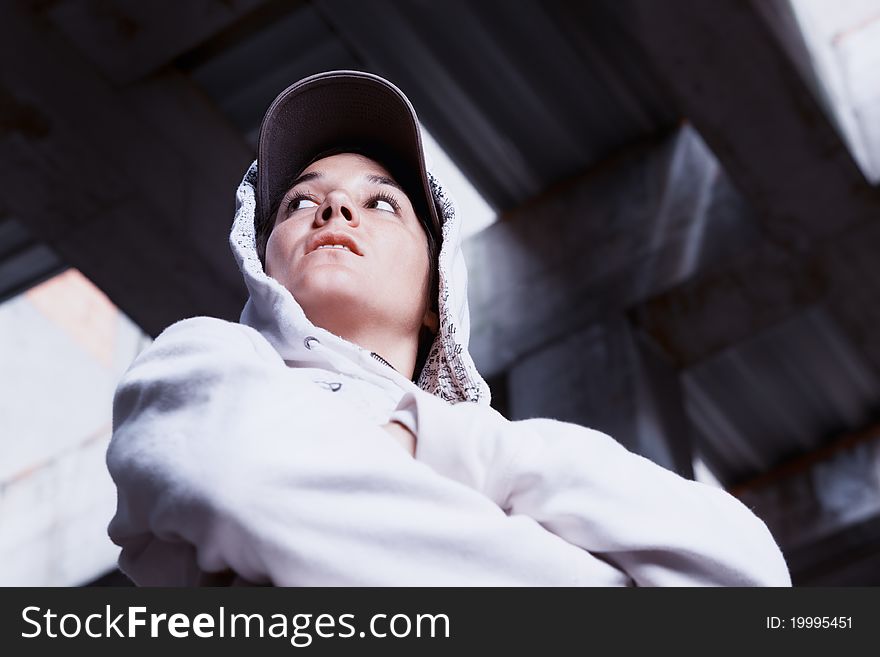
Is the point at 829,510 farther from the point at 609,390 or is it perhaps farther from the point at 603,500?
the point at 603,500

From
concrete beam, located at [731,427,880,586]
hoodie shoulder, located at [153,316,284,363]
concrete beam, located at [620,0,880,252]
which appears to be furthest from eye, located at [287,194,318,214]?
concrete beam, located at [731,427,880,586]

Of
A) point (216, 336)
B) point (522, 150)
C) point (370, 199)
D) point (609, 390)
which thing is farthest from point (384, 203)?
point (522, 150)

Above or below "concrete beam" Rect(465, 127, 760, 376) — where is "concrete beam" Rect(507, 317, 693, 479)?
below

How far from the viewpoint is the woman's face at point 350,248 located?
2.01 meters

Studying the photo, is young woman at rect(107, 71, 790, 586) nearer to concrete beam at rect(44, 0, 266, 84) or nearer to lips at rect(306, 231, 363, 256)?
lips at rect(306, 231, 363, 256)

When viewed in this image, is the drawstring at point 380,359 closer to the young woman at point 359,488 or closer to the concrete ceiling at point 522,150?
the young woman at point 359,488

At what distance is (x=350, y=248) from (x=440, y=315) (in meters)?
0.21

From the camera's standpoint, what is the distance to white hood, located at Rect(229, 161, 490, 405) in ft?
6.10

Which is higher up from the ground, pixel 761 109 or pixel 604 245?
pixel 761 109

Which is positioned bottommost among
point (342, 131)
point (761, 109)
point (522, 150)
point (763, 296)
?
point (763, 296)

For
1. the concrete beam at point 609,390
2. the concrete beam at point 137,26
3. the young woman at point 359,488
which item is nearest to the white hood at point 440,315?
the young woman at point 359,488

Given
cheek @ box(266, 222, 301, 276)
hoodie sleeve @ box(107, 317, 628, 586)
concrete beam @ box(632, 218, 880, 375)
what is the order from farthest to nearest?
concrete beam @ box(632, 218, 880, 375) < cheek @ box(266, 222, 301, 276) < hoodie sleeve @ box(107, 317, 628, 586)

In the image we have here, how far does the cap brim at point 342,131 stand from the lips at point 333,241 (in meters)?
0.31

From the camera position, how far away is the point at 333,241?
2.09m
